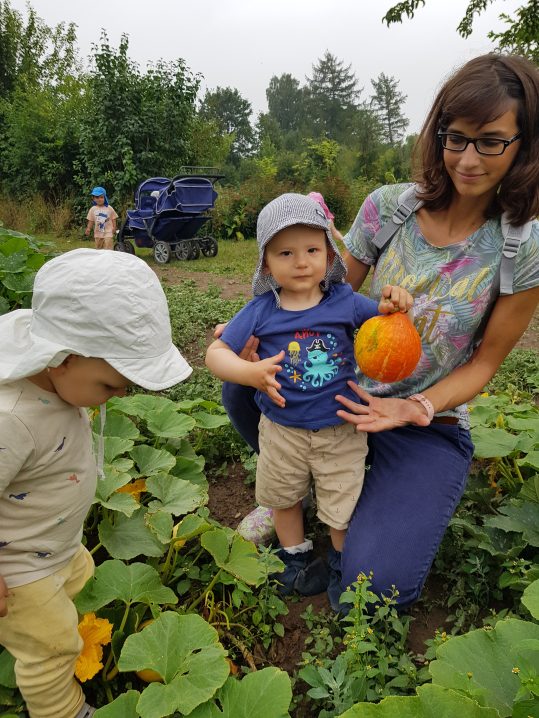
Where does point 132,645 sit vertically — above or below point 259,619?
above

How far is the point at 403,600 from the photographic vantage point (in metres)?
1.99

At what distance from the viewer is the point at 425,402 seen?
6.89 ft

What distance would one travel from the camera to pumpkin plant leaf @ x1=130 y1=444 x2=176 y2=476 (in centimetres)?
241

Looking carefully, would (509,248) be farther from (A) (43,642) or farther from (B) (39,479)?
(A) (43,642)

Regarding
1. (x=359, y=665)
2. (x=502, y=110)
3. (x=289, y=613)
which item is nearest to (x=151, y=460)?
(x=289, y=613)

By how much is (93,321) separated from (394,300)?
41.2 inches

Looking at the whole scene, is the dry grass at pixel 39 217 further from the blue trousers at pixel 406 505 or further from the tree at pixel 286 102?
the tree at pixel 286 102

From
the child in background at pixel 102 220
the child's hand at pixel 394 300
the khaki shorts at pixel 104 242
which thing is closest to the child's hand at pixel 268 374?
the child's hand at pixel 394 300

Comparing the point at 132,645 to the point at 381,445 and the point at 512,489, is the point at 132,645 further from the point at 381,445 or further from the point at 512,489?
the point at 512,489

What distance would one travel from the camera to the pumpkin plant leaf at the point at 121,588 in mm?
1702

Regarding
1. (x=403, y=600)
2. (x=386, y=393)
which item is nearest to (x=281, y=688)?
(x=403, y=600)

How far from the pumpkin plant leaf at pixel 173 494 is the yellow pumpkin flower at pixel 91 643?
503mm

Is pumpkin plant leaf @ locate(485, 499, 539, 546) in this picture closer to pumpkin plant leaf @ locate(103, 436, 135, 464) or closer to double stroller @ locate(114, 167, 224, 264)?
pumpkin plant leaf @ locate(103, 436, 135, 464)

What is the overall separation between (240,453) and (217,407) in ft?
1.06
